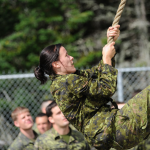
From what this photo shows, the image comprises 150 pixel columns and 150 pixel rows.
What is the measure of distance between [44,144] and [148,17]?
829 cm

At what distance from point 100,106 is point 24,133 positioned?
2.01 meters

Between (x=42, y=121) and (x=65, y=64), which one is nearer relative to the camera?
(x=65, y=64)

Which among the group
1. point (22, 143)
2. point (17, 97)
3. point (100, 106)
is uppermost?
point (100, 106)

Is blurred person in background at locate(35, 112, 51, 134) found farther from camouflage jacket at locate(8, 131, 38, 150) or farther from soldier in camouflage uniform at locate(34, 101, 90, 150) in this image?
soldier in camouflage uniform at locate(34, 101, 90, 150)

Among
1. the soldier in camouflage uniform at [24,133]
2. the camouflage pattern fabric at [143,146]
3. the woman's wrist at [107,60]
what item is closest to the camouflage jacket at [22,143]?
the soldier in camouflage uniform at [24,133]

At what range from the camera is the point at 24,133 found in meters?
3.87

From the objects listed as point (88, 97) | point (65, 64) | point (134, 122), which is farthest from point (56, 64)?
point (134, 122)

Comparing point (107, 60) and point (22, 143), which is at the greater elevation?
point (107, 60)

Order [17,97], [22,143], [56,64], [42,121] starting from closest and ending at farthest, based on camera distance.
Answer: [56,64] < [22,143] < [42,121] < [17,97]

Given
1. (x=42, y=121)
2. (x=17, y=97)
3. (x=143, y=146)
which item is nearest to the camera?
(x=143, y=146)

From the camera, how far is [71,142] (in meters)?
3.34

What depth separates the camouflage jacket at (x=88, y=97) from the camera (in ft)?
7.09

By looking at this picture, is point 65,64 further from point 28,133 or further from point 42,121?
point 42,121

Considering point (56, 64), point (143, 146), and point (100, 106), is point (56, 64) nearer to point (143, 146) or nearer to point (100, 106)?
point (100, 106)
